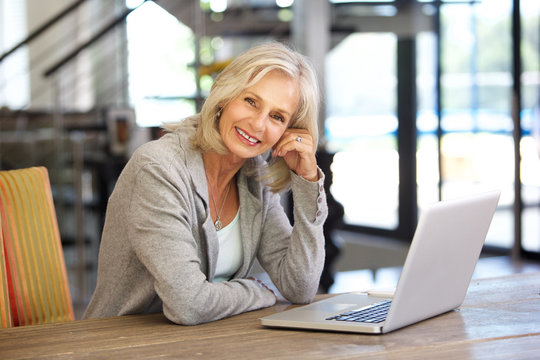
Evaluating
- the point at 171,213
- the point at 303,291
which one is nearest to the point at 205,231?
the point at 171,213

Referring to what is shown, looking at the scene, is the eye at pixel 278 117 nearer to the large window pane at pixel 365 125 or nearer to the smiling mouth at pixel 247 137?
the smiling mouth at pixel 247 137

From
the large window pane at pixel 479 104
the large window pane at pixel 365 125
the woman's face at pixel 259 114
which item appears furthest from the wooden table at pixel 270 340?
the large window pane at pixel 365 125

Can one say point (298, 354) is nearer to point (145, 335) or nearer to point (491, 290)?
point (145, 335)

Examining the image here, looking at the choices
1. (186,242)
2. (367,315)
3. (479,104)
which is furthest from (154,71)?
(367,315)

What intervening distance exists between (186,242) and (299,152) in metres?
0.39

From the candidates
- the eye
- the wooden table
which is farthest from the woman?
the wooden table

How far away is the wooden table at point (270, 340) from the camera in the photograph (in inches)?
44.3

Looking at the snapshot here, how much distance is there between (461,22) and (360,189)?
174cm

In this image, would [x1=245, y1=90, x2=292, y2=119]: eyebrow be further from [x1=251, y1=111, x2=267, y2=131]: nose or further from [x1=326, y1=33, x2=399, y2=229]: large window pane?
[x1=326, y1=33, x2=399, y2=229]: large window pane

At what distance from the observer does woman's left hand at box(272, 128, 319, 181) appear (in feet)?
5.51

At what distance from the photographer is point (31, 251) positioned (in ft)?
5.29

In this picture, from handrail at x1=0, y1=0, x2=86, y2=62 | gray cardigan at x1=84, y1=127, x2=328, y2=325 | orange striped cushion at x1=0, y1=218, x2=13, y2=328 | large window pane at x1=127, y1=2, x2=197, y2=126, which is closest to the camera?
gray cardigan at x1=84, y1=127, x2=328, y2=325

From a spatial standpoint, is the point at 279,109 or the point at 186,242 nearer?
the point at 186,242

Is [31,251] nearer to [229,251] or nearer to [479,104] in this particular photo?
[229,251]
